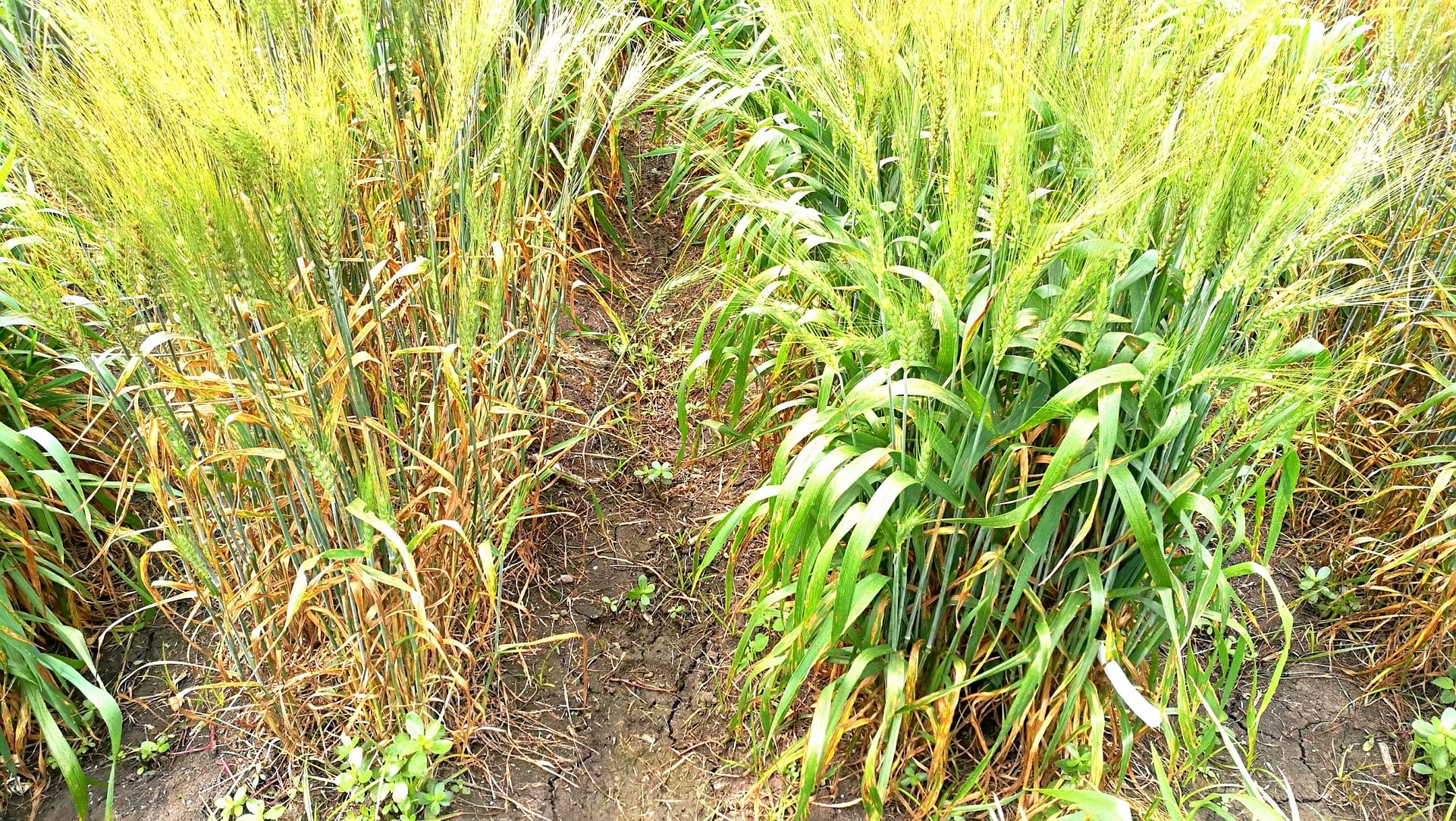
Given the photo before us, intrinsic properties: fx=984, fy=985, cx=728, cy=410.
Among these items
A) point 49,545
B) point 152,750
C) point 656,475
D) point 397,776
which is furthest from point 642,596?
point 49,545

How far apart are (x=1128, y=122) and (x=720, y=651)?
1.38 metres

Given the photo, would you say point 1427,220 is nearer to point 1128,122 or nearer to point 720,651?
point 1128,122

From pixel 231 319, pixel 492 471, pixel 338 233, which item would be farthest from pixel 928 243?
pixel 231 319

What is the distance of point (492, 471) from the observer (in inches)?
74.0

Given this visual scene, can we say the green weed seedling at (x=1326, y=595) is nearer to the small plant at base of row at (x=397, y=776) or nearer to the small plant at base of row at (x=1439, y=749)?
the small plant at base of row at (x=1439, y=749)

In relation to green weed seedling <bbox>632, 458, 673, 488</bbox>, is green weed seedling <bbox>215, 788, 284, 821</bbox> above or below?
below

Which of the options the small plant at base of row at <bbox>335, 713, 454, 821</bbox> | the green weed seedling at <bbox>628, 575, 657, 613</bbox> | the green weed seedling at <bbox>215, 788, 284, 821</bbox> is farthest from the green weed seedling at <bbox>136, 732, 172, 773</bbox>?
the green weed seedling at <bbox>628, 575, 657, 613</bbox>

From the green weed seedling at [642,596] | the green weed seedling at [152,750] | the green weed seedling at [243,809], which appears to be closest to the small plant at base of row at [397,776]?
the green weed seedling at [243,809]

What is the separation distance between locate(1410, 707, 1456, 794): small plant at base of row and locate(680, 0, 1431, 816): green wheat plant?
0.30 meters

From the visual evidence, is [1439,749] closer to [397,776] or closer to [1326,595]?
[1326,595]

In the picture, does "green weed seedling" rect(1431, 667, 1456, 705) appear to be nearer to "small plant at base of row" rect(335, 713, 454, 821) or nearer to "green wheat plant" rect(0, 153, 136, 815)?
"small plant at base of row" rect(335, 713, 454, 821)

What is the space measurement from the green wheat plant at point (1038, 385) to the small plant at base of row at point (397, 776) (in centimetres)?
57

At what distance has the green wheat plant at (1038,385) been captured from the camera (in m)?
1.39

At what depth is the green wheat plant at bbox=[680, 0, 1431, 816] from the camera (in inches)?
54.7
